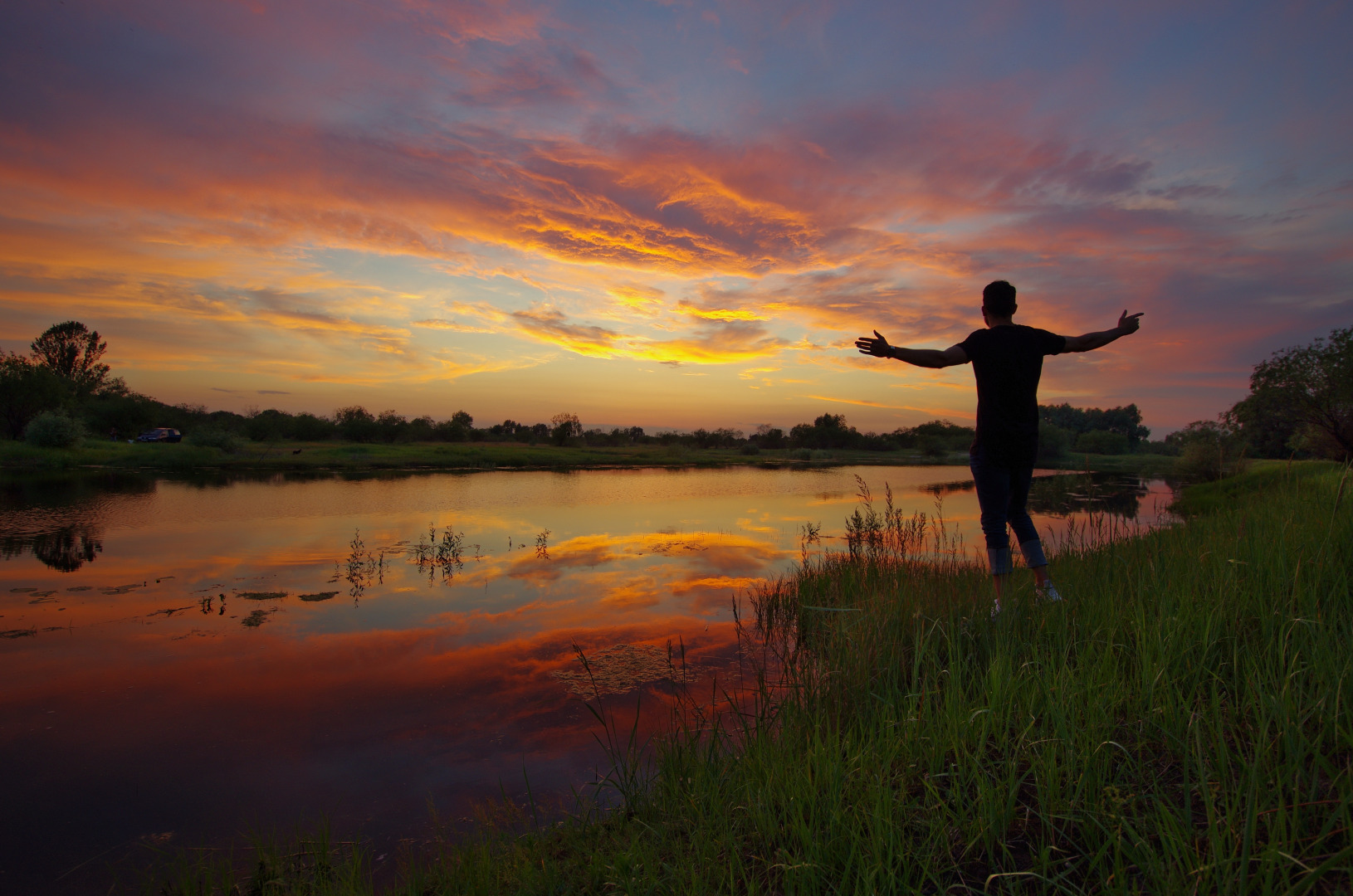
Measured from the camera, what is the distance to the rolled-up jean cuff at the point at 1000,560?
4.56m

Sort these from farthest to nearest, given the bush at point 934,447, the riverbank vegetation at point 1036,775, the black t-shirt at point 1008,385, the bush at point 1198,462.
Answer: the bush at point 934,447, the bush at point 1198,462, the black t-shirt at point 1008,385, the riverbank vegetation at point 1036,775

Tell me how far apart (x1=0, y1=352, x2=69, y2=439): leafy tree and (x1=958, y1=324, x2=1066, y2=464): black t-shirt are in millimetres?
54380

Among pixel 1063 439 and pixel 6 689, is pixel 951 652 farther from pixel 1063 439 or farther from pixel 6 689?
pixel 1063 439

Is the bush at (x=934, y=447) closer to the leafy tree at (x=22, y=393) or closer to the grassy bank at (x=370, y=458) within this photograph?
the grassy bank at (x=370, y=458)

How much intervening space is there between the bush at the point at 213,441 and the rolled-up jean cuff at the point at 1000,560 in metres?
46.3

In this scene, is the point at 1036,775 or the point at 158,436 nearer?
the point at 1036,775

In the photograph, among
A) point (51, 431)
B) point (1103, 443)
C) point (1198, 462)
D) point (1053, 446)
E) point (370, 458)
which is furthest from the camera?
point (1103, 443)

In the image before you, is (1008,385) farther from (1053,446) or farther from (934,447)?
(934,447)

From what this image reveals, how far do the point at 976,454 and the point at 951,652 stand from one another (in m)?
1.89

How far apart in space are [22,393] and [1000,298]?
185 ft

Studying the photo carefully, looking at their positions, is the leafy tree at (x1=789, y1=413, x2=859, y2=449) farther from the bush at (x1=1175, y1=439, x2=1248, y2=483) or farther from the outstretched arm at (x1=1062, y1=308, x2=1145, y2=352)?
the outstretched arm at (x1=1062, y1=308, x2=1145, y2=352)

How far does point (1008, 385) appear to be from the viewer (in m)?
4.48

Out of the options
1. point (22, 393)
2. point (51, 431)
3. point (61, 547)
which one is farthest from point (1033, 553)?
point (22, 393)

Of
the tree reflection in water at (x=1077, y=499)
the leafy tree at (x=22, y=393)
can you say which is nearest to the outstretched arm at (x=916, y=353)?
the tree reflection in water at (x=1077, y=499)
